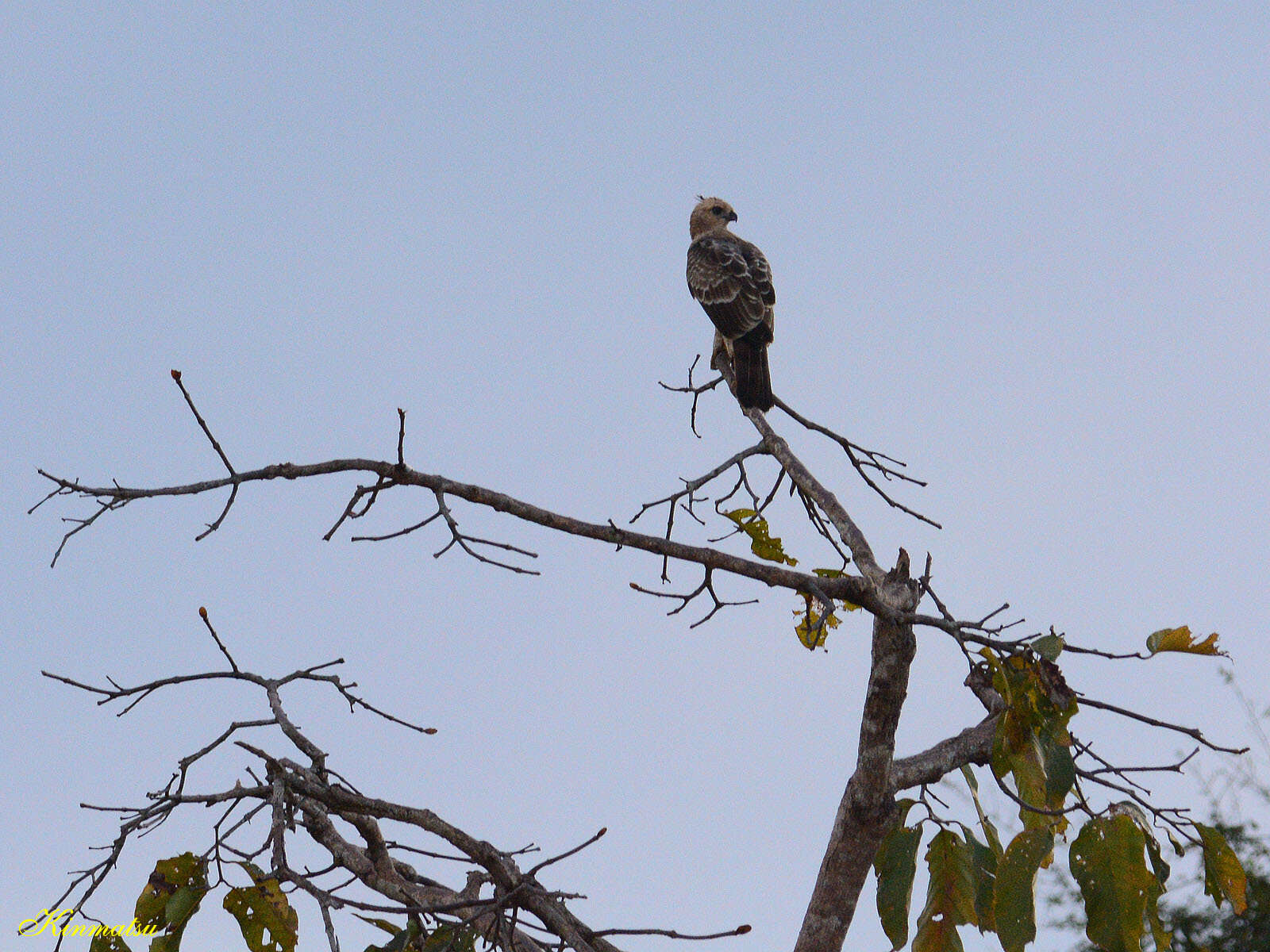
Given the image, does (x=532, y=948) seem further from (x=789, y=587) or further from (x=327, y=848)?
(x=789, y=587)

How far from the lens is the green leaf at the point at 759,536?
528cm

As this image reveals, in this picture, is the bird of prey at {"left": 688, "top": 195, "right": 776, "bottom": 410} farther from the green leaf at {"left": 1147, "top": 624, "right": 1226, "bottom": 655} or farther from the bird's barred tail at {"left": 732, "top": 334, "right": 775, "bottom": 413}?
the green leaf at {"left": 1147, "top": 624, "right": 1226, "bottom": 655}

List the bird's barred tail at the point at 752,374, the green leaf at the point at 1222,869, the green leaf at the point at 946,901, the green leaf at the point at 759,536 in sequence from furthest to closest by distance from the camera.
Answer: the bird's barred tail at the point at 752,374 < the green leaf at the point at 759,536 < the green leaf at the point at 946,901 < the green leaf at the point at 1222,869

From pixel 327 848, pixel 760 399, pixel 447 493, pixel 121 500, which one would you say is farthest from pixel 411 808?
pixel 760 399

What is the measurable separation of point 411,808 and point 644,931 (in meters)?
1.28

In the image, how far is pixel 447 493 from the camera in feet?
14.1

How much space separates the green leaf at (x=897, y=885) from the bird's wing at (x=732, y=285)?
15.4ft

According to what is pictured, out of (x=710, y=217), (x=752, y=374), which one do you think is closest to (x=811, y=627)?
(x=752, y=374)

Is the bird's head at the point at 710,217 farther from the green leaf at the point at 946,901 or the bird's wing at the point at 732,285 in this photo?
the green leaf at the point at 946,901

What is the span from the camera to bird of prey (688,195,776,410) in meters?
7.27

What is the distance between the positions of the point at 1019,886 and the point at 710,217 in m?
8.82

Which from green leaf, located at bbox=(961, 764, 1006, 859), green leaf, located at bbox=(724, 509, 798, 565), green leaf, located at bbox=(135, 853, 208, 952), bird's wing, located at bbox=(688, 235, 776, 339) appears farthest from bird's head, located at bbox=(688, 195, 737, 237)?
green leaf, located at bbox=(135, 853, 208, 952)

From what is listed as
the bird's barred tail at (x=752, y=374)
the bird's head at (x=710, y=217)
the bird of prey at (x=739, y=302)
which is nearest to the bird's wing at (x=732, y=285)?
the bird of prey at (x=739, y=302)

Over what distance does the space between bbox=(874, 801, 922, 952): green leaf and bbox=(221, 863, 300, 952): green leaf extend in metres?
1.92
